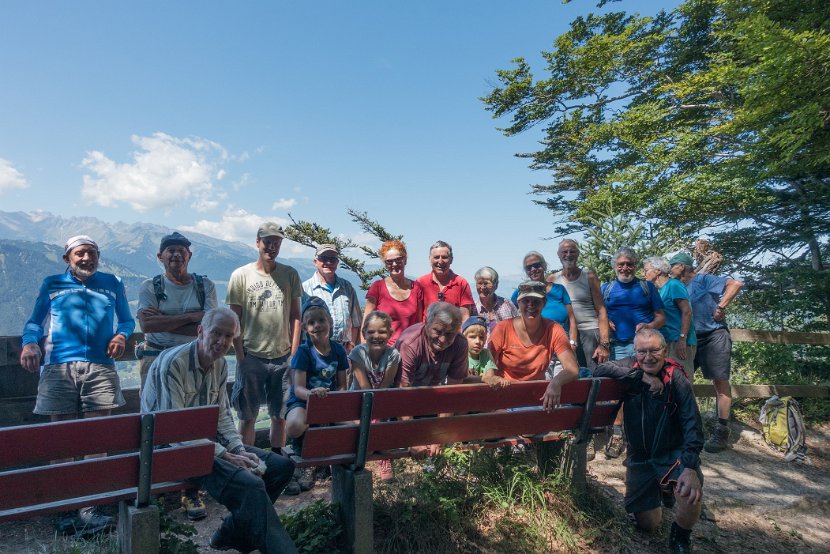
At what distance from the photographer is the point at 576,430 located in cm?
421

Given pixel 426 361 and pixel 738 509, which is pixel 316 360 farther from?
pixel 738 509

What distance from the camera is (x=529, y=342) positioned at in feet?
14.4

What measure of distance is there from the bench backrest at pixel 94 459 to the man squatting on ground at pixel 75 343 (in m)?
1.53

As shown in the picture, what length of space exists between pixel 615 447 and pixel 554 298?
1.88m

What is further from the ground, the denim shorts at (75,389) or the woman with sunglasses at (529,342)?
the woman with sunglasses at (529,342)

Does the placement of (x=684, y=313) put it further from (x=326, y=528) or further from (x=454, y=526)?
(x=326, y=528)

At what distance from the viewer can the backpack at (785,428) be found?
663cm

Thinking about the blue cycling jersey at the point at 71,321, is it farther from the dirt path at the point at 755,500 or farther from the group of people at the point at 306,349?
the dirt path at the point at 755,500

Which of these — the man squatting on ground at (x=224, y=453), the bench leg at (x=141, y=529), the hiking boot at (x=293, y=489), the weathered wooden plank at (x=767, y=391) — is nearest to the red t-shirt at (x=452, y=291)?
the hiking boot at (x=293, y=489)

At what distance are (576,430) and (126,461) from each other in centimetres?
331

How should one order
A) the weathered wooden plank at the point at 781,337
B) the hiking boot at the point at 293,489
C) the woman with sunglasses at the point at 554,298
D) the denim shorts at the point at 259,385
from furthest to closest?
the weathered wooden plank at the point at 781,337, the woman with sunglasses at the point at 554,298, the denim shorts at the point at 259,385, the hiking boot at the point at 293,489

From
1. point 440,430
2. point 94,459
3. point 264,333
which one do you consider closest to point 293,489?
point 264,333

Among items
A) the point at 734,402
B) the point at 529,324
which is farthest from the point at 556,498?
the point at 734,402

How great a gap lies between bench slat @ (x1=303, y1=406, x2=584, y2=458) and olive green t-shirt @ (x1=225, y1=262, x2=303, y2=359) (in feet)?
5.54
